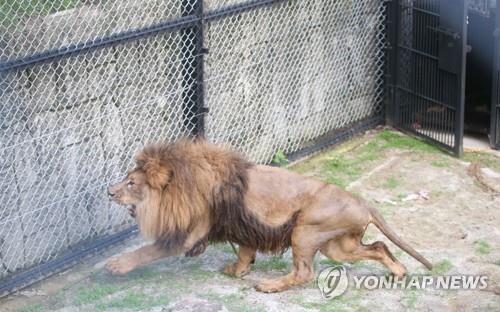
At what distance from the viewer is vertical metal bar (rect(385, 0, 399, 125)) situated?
33.8ft

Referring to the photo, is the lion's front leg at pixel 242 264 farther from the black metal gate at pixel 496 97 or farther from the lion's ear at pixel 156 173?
the black metal gate at pixel 496 97

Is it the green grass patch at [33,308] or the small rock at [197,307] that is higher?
the small rock at [197,307]

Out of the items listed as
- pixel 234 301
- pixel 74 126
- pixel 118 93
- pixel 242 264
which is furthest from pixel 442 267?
pixel 74 126

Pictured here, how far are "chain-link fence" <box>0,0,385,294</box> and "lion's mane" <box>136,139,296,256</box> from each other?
832 mm

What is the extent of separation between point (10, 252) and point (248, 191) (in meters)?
1.72

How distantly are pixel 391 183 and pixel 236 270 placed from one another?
2.34m

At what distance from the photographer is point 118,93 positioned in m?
7.96

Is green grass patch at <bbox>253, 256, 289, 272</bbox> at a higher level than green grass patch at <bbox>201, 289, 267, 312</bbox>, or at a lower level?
higher

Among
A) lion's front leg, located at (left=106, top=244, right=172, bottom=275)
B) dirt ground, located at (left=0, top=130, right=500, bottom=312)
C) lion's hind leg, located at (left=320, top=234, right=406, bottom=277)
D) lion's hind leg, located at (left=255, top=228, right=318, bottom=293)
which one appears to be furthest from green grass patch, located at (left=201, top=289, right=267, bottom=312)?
lion's hind leg, located at (left=320, top=234, right=406, bottom=277)

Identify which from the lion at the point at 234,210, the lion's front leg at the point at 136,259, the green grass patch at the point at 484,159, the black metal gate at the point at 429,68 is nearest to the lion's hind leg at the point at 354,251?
the lion at the point at 234,210

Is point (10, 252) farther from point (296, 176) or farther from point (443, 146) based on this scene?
point (443, 146)

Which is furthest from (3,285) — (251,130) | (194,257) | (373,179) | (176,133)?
(373,179)

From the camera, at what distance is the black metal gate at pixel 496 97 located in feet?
31.4

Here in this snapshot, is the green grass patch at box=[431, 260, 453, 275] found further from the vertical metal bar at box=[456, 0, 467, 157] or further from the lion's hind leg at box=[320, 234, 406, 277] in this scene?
the vertical metal bar at box=[456, 0, 467, 157]
